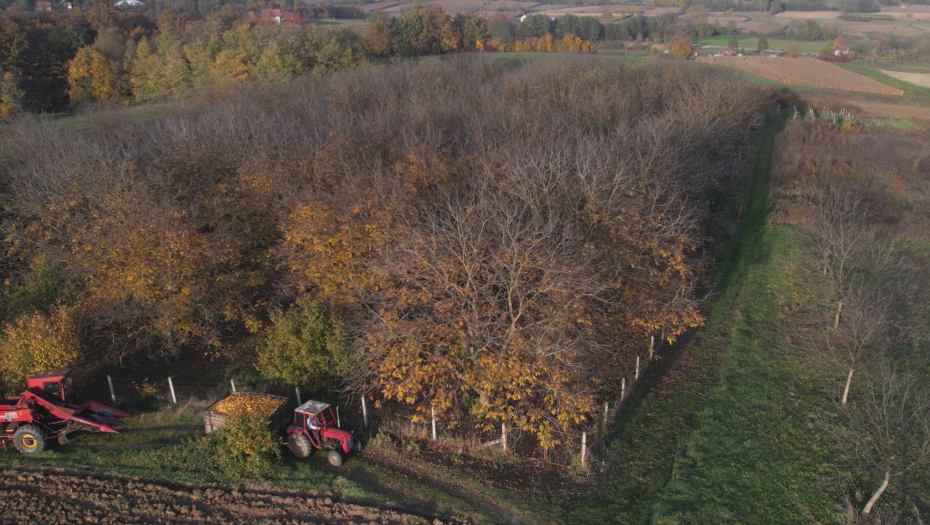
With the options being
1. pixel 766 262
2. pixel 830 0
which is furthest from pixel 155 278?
pixel 830 0

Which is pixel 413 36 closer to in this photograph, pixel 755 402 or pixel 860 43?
pixel 755 402

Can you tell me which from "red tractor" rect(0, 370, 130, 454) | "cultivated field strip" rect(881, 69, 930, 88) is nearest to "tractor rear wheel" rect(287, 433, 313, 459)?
"red tractor" rect(0, 370, 130, 454)

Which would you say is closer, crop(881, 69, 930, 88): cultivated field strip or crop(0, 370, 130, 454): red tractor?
crop(0, 370, 130, 454): red tractor

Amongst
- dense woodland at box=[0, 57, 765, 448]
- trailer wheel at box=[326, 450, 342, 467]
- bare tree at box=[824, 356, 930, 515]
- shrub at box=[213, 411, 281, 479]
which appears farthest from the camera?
dense woodland at box=[0, 57, 765, 448]

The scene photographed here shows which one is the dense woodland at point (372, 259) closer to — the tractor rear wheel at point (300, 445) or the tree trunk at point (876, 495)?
the tractor rear wheel at point (300, 445)

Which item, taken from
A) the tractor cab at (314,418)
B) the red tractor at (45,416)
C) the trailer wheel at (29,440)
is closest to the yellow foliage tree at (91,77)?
the red tractor at (45,416)

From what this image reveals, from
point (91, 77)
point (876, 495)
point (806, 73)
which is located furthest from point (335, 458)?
point (806, 73)

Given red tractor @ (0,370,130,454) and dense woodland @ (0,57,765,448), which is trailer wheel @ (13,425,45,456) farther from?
dense woodland @ (0,57,765,448)
